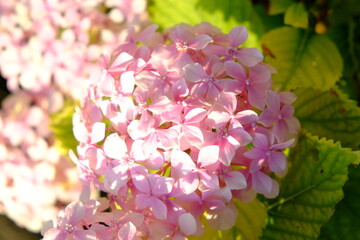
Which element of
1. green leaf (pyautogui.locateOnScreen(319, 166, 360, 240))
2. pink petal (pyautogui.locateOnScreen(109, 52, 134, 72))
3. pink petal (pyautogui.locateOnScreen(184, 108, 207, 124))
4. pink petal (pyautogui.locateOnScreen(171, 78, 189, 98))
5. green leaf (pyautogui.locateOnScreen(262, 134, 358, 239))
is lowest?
green leaf (pyautogui.locateOnScreen(319, 166, 360, 240))

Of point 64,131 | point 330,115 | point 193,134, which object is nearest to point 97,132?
point 193,134

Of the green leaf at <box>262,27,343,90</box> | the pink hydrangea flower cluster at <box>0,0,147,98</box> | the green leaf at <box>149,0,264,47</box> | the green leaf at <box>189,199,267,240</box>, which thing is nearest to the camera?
the green leaf at <box>189,199,267,240</box>

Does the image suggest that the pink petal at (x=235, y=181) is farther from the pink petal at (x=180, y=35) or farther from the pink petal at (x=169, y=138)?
the pink petal at (x=180, y=35)

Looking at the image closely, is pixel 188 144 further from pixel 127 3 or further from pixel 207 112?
pixel 127 3

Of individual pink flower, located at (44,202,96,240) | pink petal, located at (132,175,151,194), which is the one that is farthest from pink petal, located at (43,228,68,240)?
pink petal, located at (132,175,151,194)

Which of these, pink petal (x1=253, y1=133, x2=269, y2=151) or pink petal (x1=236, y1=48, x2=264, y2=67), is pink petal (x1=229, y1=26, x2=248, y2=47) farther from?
pink petal (x1=253, y1=133, x2=269, y2=151)

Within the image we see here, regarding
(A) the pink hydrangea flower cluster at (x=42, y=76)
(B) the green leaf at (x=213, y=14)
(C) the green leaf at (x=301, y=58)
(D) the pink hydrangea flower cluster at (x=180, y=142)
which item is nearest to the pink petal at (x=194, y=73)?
(D) the pink hydrangea flower cluster at (x=180, y=142)

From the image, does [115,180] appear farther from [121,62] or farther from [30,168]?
[30,168]
